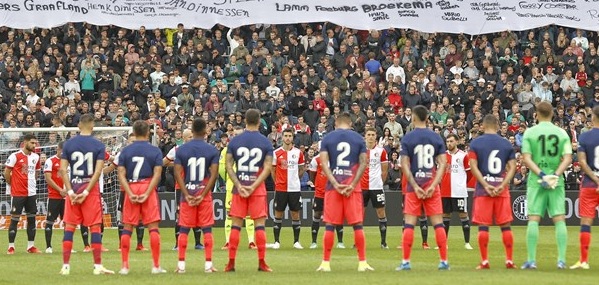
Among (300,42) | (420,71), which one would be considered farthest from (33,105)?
(420,71)

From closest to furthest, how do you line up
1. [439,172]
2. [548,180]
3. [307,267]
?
1. [548,180]
2. [439,172]
3. [307,267]

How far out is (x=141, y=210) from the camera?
1875cm

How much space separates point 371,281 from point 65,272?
483cm

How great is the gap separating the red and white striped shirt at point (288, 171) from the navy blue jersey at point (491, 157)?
7.14m

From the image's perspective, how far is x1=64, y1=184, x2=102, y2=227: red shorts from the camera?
18875 millimetres

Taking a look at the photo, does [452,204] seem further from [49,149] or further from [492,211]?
[49,149]

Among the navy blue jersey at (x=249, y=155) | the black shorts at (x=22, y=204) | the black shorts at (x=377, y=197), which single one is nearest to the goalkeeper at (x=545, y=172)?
the navy blue jersey at (x=249, y=155)

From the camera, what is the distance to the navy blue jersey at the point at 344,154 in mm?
18734

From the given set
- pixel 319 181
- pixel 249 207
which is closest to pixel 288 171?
pixel 319 181

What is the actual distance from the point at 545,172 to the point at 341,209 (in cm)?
308

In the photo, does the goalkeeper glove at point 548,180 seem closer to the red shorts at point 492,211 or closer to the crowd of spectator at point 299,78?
the red shorts at point 492,211

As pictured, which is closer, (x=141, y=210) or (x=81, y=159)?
(x=141, y=210)

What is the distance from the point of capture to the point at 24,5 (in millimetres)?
37969

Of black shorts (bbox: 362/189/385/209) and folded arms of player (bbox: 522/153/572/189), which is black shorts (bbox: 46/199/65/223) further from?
folded arms of player (bbox: 522/153/572/189)
